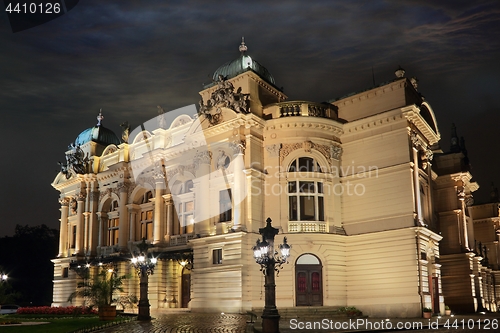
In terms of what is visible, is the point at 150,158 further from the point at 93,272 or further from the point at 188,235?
the point at 93,272

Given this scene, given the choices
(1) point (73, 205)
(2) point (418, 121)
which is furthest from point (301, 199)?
(1) point (73, 205)

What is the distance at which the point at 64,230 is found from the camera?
51594 mm

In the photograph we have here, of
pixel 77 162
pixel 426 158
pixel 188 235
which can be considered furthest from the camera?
pixel 77 162

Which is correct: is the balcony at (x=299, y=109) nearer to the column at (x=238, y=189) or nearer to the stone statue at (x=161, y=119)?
the column at (x=238, y=189)

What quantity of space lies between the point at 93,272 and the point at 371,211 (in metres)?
25.8

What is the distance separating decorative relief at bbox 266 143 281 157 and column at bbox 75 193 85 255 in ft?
74.0

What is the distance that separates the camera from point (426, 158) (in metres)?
36.7

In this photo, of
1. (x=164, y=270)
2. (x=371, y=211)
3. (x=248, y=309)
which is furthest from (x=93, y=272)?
(x=371, y=211)

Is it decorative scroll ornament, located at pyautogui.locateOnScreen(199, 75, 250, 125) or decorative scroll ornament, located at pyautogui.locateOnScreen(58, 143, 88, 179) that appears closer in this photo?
decorative scroll ornament, located at pyautogui.locateOnScreen(199, 75, 250, 125)

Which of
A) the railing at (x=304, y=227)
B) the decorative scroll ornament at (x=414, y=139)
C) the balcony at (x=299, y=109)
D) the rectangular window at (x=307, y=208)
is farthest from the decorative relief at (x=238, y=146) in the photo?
the decorative scroll ornament at (x=414, y=139)

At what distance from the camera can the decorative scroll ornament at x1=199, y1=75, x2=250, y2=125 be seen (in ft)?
116

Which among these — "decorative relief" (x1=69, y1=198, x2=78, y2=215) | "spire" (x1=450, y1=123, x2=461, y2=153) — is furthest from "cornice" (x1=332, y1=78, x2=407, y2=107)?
"decorative relief" (x1=69, y1=198, x2=78, y2=215)

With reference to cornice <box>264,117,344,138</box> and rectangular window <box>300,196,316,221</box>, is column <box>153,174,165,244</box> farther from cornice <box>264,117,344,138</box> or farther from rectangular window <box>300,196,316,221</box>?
rectangular window <box>300,196,316,221</box>

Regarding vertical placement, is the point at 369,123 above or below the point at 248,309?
above
